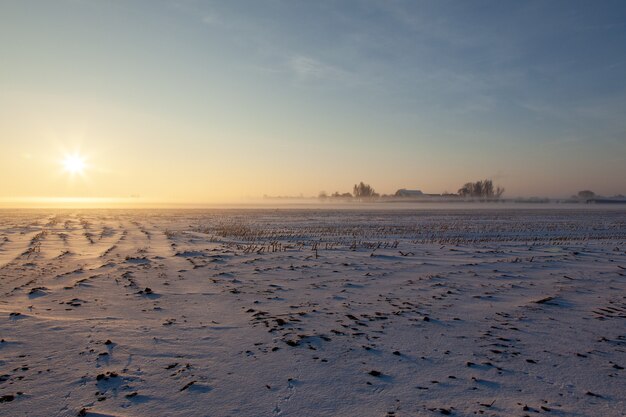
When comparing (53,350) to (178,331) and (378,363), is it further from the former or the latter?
(378,363)

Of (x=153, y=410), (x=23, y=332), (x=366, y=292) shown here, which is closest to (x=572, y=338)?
(x=366, y=292)

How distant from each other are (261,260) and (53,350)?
8.48 metres

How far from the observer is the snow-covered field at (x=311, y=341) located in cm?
432

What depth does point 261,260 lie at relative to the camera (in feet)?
45.6

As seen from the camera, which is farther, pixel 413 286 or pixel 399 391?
pixel 413 286

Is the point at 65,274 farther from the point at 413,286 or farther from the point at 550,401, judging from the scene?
the point at 550,401

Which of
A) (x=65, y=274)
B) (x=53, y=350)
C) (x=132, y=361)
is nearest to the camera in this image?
(x=132, y=361)

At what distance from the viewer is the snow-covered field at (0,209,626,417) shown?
14.2 ft

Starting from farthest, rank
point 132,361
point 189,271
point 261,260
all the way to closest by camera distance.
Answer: point 261,260
point 189,271
point 132,361

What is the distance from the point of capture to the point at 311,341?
20.1ft

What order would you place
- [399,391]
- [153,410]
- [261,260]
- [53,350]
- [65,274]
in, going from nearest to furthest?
[153,410] → [399,391] → [53,350] → [65,274] → [261,260]

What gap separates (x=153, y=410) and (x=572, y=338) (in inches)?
243

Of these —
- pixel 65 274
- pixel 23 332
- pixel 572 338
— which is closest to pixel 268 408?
pixel 23 332

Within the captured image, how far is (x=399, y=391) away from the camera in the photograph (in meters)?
4.54
